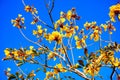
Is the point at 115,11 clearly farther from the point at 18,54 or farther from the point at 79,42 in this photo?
the point at 18,54

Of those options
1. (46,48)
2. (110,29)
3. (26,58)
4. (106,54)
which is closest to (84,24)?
(110,29)

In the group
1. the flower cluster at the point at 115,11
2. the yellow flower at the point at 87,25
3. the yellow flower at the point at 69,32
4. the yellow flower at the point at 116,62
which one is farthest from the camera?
the yellow flower at the point at 87,25

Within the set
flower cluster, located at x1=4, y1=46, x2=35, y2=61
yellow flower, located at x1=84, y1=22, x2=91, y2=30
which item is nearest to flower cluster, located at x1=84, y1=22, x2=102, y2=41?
yellow flower, located at x1=84, y1=22, x2=91, y2=30

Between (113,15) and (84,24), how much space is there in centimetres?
280

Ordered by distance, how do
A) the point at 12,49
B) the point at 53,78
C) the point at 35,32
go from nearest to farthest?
the point at 12,49 → the point at 53,78 → the point at 35,32

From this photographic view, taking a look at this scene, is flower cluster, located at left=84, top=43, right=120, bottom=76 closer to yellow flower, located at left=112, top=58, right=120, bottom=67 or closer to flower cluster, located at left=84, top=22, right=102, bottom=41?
yellow flower, located at left=112, top=58, right=120, bottom=67

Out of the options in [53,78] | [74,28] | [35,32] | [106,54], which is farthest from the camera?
[35,32]

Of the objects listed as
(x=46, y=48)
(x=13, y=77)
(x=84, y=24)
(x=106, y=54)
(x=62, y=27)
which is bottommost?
(x=106, y=54)

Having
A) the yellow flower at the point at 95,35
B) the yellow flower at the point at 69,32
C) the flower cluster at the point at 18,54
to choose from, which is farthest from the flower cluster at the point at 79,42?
the flower cluster at the point at 18,54

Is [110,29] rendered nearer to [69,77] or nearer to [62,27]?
[62,27]

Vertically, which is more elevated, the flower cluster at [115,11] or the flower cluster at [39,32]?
the flower cluster at [39,32]

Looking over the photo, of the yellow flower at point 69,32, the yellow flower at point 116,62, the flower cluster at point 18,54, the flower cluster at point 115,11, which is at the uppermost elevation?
the yellow flower at point 69,32

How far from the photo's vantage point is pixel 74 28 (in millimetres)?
4973

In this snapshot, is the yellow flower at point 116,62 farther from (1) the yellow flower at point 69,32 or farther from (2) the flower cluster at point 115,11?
(1) the yellow flower at point 69,32
